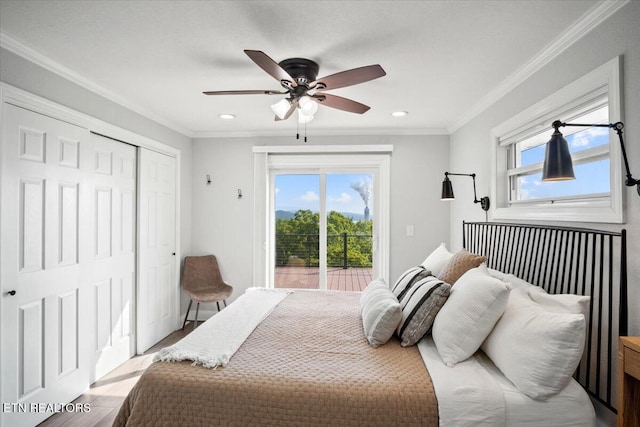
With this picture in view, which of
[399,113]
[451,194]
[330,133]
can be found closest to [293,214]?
[330,133]

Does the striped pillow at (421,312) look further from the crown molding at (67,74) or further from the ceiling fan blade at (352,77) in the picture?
the crown molding at (67,74)

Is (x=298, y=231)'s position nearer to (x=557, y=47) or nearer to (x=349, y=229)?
(x=349, y=229)

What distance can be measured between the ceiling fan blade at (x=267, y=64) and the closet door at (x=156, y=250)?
2.07 m

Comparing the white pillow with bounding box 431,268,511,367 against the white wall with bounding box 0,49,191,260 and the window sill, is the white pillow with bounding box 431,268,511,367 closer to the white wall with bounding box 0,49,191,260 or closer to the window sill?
the window sill

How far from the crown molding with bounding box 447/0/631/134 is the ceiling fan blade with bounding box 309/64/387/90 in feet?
3.39

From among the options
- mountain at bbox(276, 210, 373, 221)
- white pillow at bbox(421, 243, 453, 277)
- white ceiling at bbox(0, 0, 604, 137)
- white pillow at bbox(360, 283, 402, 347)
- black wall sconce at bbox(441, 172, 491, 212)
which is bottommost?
white pillow at bbox(360, 283, 402, 347)

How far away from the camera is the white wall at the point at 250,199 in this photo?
3.99m

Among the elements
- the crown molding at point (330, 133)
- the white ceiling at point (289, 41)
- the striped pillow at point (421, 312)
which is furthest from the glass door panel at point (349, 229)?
the striped pillow at point (421, 312)

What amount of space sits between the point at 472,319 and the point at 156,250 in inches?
127

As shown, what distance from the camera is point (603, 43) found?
1650 mm

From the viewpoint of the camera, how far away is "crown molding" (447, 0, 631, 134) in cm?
159

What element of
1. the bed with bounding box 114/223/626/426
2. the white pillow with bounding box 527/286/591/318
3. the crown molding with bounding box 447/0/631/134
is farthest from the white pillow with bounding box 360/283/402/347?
the crown molding with bounding box 447/0/631/134

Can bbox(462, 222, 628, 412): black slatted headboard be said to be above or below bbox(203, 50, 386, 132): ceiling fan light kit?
below

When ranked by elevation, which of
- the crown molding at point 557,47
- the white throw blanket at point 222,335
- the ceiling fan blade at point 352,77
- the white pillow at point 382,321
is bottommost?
the white throw blanket at point 222,335
